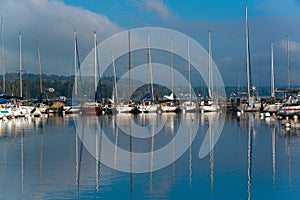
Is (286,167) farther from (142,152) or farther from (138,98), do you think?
(138,98)

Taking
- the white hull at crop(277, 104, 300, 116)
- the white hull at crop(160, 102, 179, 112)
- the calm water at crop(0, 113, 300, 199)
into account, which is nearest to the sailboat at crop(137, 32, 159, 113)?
the white hull at crop(160, 102, 179, 112)

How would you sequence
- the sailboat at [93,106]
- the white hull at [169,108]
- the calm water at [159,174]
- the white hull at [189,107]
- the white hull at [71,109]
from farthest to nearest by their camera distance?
the white hull at [169,108], the white hull at [189,107], the white hull at [71,109], the sailboat at [93,106], the calm water at [159,174]

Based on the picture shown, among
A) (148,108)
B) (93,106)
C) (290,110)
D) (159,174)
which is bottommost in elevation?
(159,174)

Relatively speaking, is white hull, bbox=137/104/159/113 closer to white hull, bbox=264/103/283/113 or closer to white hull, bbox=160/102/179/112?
white hull, bbox=160/102/179/112

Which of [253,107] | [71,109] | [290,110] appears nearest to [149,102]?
[71,109]

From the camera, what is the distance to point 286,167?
2089cm

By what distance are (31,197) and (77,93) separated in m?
67.0

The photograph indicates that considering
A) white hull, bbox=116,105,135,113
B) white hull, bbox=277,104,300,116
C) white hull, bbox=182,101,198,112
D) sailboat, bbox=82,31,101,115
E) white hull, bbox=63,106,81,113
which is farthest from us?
white hull, bbox=182,101,198,112

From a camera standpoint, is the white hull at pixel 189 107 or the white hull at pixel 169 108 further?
the white hull at pixel 169 108

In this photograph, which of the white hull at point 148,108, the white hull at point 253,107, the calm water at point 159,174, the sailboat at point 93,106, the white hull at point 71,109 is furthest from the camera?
the white hull at point 71,109

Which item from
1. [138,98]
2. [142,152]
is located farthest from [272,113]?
[142,152]

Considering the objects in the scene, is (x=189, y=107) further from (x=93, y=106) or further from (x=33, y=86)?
(x=33, y=86)

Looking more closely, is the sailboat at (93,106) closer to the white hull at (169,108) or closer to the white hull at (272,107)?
the white hull at (169,108)

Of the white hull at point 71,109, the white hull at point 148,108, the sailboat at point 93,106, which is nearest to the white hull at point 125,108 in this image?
the white hull at point 148,108
